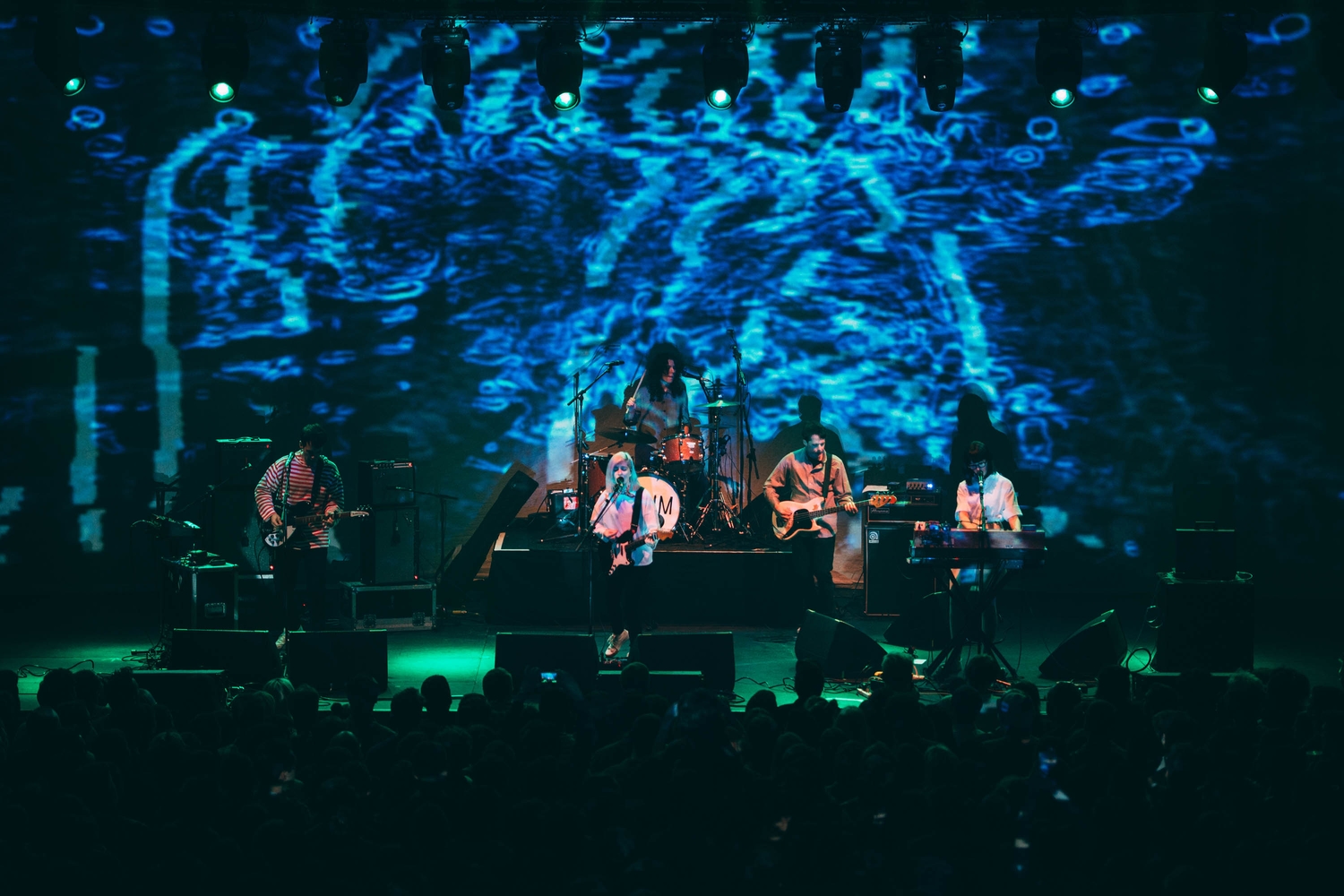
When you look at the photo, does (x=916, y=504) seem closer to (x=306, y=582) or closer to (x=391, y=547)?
(x=391, y=547)

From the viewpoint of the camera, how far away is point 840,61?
10.3 metres

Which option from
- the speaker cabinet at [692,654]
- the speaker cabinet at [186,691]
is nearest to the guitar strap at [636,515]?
the speaker cabinet at [692,654]

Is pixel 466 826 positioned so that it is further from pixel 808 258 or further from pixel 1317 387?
pixel 1317 387

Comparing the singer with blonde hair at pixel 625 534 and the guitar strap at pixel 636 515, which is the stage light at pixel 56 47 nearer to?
the singer with blonde hair at pixel 625 534

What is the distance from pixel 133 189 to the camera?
13125mm

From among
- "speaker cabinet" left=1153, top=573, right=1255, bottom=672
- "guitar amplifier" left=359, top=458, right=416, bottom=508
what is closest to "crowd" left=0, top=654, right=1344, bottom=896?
"speaker cabinet" left=1153, top=573, right=1255, bottom=672

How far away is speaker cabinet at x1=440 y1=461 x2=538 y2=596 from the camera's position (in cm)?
1330

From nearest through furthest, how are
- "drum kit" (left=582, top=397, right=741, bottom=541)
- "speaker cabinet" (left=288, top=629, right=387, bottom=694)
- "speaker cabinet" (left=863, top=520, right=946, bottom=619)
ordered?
1. "speaker cabinet" (left=288, top=629, right=387, bottom=694)
2. "speaker cabinet" (left=863, top=520, right=946, bottom=619)
3. "drum kit" (left=582, top=397, right=741, bottom=541)

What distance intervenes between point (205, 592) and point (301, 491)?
1.15 meters

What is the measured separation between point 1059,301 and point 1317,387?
2.86 m

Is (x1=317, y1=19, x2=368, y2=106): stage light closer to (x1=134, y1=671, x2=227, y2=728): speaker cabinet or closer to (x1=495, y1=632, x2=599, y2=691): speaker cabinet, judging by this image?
(x1=495, y1=632, x2=599, y2=691): speaker cabinet

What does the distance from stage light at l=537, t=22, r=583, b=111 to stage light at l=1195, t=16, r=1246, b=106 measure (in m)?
4.99

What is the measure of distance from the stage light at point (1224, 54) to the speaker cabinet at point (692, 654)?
5.99 m

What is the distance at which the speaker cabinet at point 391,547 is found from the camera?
11.7m
